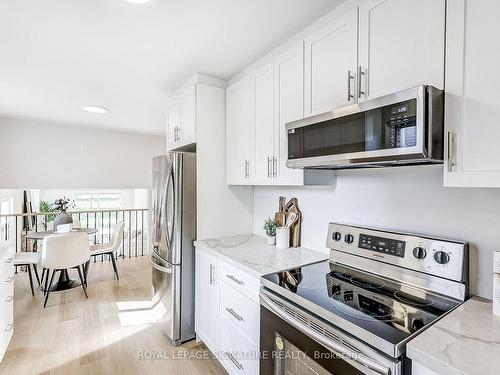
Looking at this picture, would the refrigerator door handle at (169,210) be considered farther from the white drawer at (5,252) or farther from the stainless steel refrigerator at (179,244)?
the white drawer at (5,252)

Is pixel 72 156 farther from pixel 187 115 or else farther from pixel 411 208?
pixel 411 208

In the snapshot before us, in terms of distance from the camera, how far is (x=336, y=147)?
4.39 ft

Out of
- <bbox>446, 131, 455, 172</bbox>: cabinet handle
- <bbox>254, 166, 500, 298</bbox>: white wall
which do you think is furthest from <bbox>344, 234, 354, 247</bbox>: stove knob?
<bbox>446, 131, 455, 172</bbox>: cabinet handle

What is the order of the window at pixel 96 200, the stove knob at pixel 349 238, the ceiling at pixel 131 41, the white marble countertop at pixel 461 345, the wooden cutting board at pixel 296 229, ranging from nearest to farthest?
the white marble countertop at pixel 461 345
the ceiling at pixel 131 41
the stove knob at pixel 349 238
the wooden cutting board at pixel 296 229
the window at pixel 96 200

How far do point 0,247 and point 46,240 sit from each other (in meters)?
1.03

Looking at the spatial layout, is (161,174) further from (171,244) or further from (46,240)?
(46,240)

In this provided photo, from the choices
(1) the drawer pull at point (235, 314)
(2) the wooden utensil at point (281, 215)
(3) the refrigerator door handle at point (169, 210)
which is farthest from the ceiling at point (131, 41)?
(1) the drawer pull at point (235, 314)

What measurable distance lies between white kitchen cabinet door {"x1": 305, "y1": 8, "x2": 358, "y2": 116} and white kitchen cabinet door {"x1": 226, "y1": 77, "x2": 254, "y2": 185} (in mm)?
642

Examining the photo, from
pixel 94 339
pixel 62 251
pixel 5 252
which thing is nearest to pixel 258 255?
pixel 94 339

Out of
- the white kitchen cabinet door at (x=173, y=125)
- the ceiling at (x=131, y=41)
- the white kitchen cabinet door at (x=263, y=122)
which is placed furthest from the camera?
the white kitchen cabinet door at (x=173, y=125)

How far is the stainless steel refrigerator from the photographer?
2262mm

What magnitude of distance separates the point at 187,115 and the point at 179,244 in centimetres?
118

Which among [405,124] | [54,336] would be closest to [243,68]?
[405,124]

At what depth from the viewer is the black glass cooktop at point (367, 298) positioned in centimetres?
97
